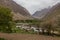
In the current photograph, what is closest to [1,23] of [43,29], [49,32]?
[49,32]

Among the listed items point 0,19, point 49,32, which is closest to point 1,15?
point 0,19

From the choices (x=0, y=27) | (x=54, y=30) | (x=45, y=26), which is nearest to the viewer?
(x=0, y=27)

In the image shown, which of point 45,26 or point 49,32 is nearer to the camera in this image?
point 49,32

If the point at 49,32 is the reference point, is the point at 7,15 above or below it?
above

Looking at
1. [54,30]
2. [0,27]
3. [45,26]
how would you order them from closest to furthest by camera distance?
[0,27] < [54,30] < [45,26]

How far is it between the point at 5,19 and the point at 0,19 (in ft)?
2.59

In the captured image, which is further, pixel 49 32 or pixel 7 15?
pixel 49 32

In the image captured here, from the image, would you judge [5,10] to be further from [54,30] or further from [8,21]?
[54,30]

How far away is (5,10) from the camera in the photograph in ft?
106

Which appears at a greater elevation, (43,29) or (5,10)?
(5,10)

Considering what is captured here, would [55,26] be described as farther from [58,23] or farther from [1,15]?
[1,15]

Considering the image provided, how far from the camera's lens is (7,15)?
3225 cm

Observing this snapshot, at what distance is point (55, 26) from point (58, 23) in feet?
6.45

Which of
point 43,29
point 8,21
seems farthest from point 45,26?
point 8,21
